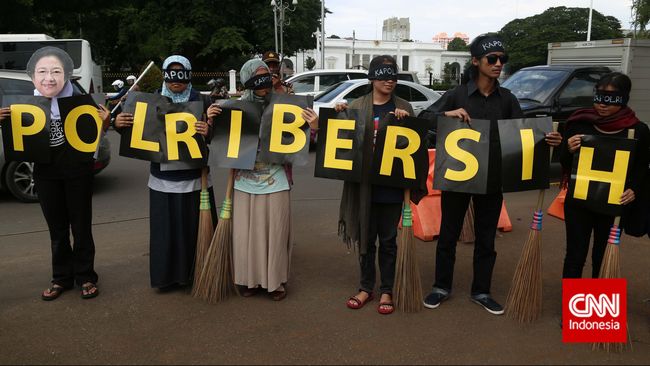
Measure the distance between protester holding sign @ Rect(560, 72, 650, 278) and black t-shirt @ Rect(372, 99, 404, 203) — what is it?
1.10m

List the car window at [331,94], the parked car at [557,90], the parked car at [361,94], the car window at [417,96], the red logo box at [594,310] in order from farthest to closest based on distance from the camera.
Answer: the car window at [417,96]
the car window at [331,94]
the parked car at [361,94]
the parked car at [557,90]
the red logo box at [594,310]

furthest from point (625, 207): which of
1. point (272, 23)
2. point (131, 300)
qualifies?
point (272, 23)

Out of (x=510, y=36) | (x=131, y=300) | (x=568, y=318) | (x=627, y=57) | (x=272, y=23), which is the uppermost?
(x=510, y=36)

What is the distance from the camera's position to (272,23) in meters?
32.4

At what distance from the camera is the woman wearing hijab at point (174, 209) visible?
12.9 feet

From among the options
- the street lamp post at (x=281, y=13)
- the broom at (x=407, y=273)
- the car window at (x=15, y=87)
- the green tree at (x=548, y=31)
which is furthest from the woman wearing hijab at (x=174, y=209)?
the green tree at (x=548, y=31)

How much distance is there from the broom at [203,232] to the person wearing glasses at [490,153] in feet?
5.36

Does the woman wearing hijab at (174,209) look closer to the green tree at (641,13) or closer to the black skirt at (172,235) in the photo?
the black skirt at (172,235)

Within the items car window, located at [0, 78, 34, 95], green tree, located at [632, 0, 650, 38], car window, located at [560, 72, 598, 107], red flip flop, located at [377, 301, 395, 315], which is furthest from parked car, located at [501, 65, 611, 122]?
green tree, located at [632, 0, 650, 38]

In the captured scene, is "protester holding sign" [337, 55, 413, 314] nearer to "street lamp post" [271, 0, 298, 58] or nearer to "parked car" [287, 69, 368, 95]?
"parked car" [287, 69, 368, 95]

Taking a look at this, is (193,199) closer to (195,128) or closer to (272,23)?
(195,128)

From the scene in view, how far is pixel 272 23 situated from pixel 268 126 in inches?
1182

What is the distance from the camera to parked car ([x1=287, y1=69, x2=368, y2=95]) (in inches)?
563

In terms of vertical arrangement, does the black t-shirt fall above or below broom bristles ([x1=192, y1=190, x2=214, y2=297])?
above
